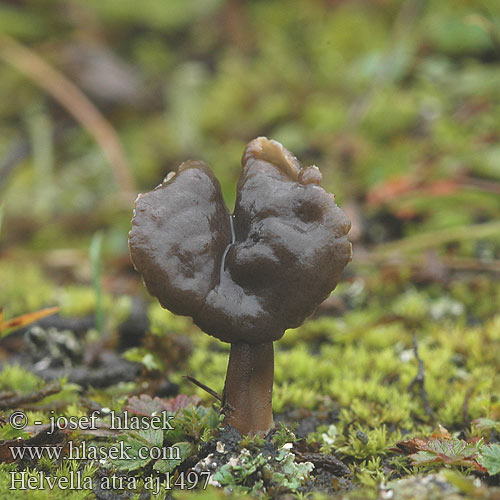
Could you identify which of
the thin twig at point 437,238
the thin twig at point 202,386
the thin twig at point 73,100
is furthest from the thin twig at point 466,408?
the thin twig at point 73,100

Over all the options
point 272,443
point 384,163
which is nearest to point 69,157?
point 384,163

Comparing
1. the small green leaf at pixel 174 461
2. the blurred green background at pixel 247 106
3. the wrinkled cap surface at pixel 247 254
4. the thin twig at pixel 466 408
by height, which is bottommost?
the small green leaf at pixel 174 461

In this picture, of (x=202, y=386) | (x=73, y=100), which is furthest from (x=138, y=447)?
(x=73, y=100)

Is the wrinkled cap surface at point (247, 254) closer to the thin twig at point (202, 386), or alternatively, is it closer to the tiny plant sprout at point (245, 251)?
the tiny plant sprout at point (245, 251)

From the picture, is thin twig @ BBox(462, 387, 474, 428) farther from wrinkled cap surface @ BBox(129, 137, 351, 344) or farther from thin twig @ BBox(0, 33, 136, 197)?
thin twig @ BBox(0, 33, 136, 197)

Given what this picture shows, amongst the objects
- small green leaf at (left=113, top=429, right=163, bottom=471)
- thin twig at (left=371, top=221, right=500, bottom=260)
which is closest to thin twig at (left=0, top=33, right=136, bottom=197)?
thin twig at (left=371, top=221, right=500, bottom=260)

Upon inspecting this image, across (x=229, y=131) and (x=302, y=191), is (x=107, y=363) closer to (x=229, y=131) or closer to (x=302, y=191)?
(x=302, y=191)

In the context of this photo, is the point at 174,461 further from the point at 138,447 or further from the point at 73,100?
the point at 73,100
